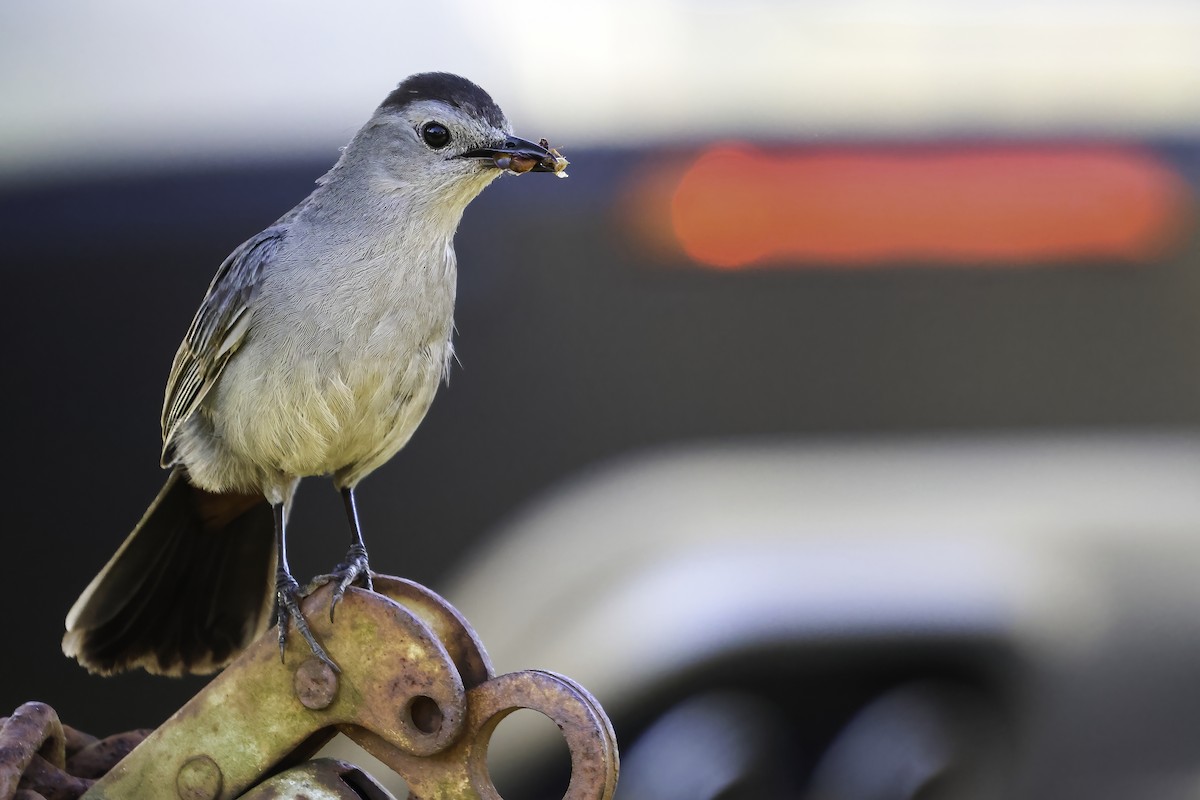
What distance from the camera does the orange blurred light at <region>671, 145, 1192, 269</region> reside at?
3225 millimetres

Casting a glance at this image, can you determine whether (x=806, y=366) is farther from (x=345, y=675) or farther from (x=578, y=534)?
(x=345, y=675)

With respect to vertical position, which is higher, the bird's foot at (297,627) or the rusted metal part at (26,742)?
the bird's foot at (297,627)

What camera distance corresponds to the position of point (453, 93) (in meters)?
1.92

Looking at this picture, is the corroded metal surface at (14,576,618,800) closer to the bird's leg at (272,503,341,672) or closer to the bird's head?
the bird's leg at (272,503,341,672)

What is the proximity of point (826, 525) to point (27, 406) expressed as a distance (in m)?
1.86

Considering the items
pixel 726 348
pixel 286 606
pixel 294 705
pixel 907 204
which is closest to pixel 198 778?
pixel 294 705

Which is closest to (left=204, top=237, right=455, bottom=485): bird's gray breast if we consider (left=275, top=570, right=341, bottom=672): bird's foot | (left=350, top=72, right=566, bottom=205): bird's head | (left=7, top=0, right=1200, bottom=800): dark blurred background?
(left=350, top=72, right=566, bottom=205): bird's head

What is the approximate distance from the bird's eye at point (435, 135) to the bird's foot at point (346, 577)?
583mm

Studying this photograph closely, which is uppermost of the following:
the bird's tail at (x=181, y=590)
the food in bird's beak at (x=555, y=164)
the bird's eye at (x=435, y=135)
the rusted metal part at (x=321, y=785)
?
the food in bird's beak at (x=555, y=164)

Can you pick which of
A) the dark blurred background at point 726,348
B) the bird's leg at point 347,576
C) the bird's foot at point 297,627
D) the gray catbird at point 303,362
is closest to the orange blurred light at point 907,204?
the dark blurred background at point 726,348

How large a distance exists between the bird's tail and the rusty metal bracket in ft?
2.10

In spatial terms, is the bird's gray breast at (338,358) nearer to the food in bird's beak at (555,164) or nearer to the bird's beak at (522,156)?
the bird's beak at (522,156)

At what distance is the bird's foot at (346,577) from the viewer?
1.34 meters

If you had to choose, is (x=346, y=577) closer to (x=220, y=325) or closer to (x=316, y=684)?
(x=316, y=684)
